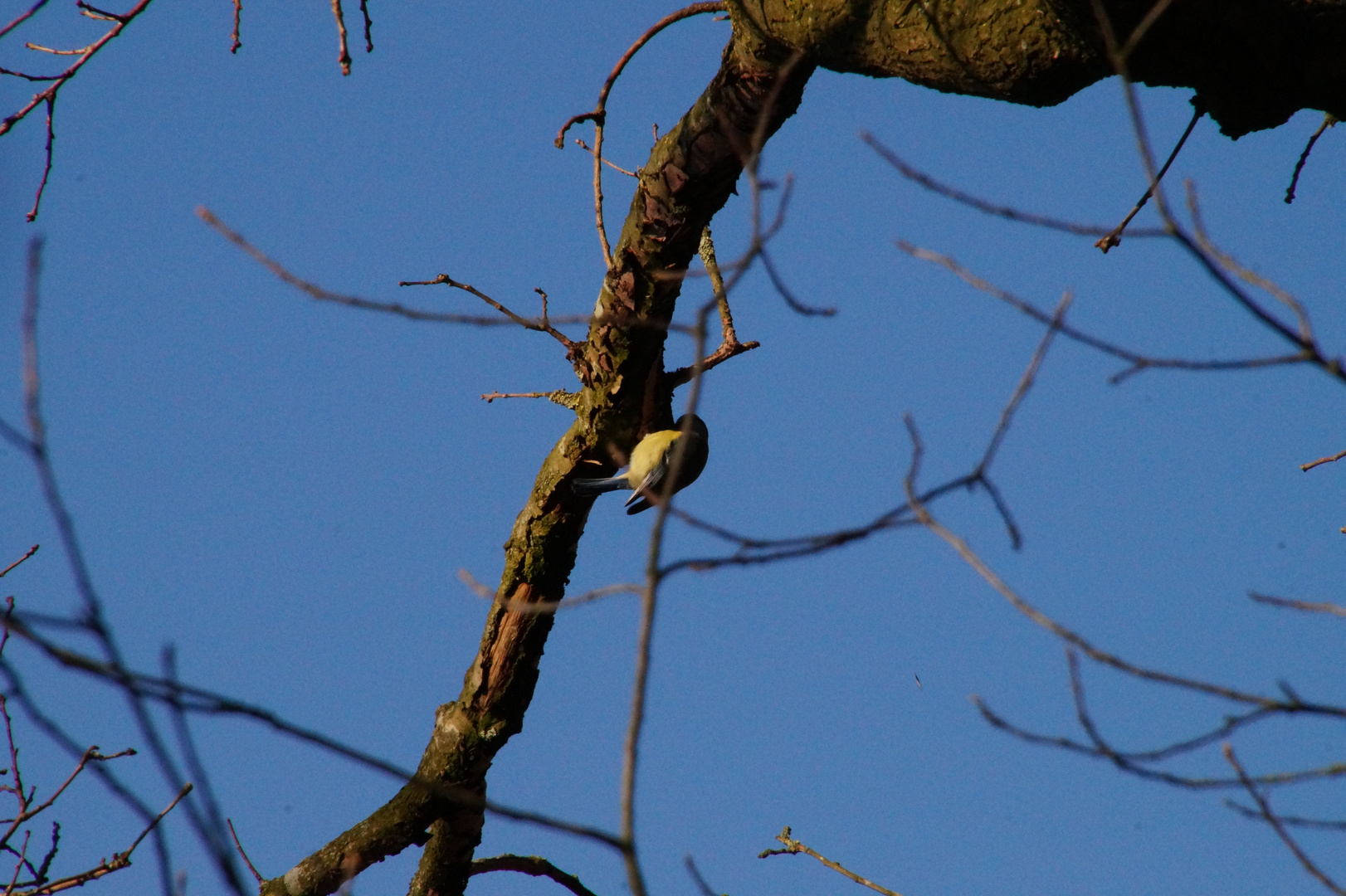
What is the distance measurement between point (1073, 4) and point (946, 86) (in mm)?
393

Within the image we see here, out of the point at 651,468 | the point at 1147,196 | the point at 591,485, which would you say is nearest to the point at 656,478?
the point at 651,468

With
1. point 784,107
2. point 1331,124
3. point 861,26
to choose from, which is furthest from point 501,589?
point 1331,124

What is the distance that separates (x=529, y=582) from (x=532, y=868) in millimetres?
1063

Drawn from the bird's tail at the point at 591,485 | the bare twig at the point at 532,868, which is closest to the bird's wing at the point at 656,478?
the bird's tail at the point at 591,485

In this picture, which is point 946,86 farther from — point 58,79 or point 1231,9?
point 58,79

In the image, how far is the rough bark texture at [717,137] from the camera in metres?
1.86

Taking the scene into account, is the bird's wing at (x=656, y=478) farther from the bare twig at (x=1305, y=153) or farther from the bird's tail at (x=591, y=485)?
the bare twig at (x=1305, y=153)

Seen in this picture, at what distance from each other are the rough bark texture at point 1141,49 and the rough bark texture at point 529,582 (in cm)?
98

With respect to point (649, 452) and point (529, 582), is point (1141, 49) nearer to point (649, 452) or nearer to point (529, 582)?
point (649, 452)

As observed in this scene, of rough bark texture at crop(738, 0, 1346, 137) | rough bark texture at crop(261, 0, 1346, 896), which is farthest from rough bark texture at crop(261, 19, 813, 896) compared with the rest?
rough bark texture at crop(738, 0, 1346, 137)

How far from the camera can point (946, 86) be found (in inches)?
85.0

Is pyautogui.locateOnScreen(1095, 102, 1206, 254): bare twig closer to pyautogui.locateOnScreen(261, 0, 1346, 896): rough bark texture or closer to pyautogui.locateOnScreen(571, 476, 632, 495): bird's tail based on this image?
pyautogui.locateOnScreen(261, 0, 1346, 896): rough bark texture

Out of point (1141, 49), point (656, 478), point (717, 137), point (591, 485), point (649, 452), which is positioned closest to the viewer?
point (1141, 49)

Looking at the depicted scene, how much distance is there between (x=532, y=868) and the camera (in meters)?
3.63
